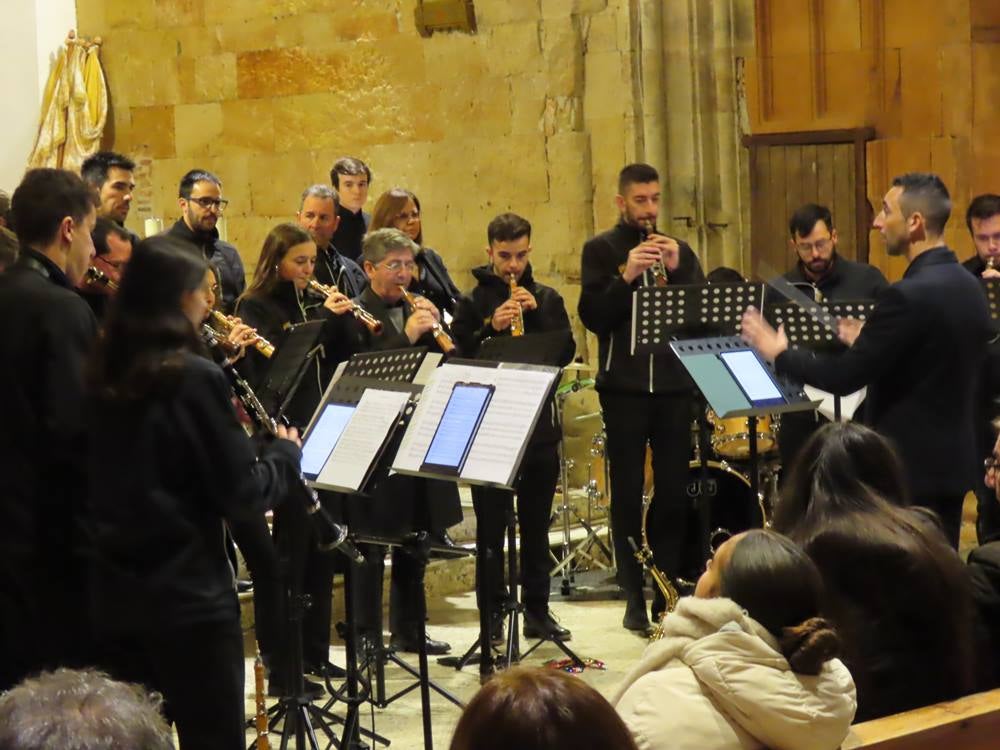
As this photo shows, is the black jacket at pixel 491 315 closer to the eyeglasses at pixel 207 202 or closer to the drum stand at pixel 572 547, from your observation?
the drum stand at pixel 572 547

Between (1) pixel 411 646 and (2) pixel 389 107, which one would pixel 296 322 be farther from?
(2) pixel 389 107

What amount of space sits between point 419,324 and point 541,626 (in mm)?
1317

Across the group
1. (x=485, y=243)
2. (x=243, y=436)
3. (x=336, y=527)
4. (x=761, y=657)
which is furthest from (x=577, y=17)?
(x=761, y=657)

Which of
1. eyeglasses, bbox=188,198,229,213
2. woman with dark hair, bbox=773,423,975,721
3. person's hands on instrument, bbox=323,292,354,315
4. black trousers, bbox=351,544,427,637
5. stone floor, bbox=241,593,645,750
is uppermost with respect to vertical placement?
eyeglasses, bbox=188,198,229,213

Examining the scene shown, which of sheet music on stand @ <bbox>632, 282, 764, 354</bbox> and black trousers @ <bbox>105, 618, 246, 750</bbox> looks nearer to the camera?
black trousers @ <bbox>105, 618, 246, 750</bbox>

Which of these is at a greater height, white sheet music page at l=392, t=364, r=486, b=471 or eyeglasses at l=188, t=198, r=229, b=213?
eyeglasses at l=188, t=198, r=229, b=213

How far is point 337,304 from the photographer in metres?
5.53

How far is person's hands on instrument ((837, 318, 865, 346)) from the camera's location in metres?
5.30

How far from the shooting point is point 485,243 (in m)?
8.88

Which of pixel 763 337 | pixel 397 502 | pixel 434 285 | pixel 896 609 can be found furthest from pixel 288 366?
pixel 896 609

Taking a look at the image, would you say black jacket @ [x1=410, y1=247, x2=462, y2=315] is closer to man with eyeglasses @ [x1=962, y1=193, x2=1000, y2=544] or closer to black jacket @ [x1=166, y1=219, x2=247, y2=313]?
black jacket @ [x1=166, y1=219, x2=247, y2=313]

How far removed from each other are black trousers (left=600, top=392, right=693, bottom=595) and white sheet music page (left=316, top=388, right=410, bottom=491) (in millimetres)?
1976

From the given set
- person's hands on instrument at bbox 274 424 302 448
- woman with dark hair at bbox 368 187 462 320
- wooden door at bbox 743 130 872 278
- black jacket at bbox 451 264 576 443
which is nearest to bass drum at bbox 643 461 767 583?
black jacket at bbox 451 264 576 443

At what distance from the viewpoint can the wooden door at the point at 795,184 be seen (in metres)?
8.41
